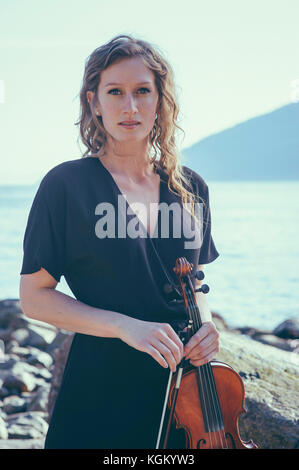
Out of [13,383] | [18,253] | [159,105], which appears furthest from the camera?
[18,253]

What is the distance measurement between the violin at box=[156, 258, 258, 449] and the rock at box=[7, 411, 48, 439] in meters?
2.89

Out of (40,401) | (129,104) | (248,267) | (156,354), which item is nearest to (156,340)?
(156,354)

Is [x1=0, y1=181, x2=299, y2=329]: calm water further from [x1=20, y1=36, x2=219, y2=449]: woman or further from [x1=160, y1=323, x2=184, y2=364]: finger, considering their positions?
[x1=160, y1=323, x2=184, y2=364]: finger

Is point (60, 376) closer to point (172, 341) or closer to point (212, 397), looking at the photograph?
point (212, 397)

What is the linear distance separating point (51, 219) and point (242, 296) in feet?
42.4

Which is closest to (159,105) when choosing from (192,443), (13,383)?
(192,443)

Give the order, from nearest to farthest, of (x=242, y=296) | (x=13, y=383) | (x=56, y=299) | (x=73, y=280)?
1. (x=56, y=299)
2. (x=73, y=280)
3. (x=13, y=383)
4. (x=242, y=296)

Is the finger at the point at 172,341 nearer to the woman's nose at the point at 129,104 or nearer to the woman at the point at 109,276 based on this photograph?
the woman at the point at 109,276

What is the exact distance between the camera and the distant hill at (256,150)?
89463 millimetres

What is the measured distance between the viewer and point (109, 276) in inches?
69.8

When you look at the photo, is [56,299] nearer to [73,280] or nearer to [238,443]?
[73,280]

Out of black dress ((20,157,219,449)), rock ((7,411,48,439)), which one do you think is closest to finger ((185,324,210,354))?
black dress ((20,157,219,449))

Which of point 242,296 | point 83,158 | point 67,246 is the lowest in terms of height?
point 242,296

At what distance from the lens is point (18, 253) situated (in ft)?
73.4
